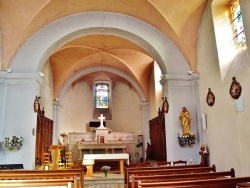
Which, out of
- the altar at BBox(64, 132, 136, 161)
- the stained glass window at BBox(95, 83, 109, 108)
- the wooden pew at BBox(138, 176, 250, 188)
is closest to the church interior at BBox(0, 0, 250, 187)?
the wooden pew at BBox(138, 176, 250, 188)

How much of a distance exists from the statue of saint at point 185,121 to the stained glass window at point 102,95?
10206mm

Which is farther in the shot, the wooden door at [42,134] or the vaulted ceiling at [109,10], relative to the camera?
the wooden door at [42,134]

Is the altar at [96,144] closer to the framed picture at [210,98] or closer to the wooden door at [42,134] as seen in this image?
the wooden door at [42,134]

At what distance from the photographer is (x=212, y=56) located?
336 inches

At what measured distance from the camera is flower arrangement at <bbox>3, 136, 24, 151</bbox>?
849 centimetres

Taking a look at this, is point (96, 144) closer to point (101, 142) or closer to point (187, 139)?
point (101, 142)

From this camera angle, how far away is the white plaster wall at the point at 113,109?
1816 centimetres

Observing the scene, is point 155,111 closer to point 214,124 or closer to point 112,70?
point 112,70

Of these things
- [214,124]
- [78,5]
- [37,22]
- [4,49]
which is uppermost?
[78,5]

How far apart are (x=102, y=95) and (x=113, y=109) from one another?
1.34 m

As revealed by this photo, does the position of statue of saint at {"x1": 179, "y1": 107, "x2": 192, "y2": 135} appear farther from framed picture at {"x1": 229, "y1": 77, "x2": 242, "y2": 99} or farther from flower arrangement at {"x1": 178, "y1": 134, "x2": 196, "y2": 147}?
framed picture at {"x1": 229, "y1": 77, "x2": 242, "y2": 99}

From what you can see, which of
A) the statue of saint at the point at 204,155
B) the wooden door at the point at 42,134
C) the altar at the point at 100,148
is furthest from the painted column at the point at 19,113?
the altar at the point at 100,148

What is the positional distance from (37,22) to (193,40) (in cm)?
583

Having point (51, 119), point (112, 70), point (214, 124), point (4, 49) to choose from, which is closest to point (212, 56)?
point (214, 124)
